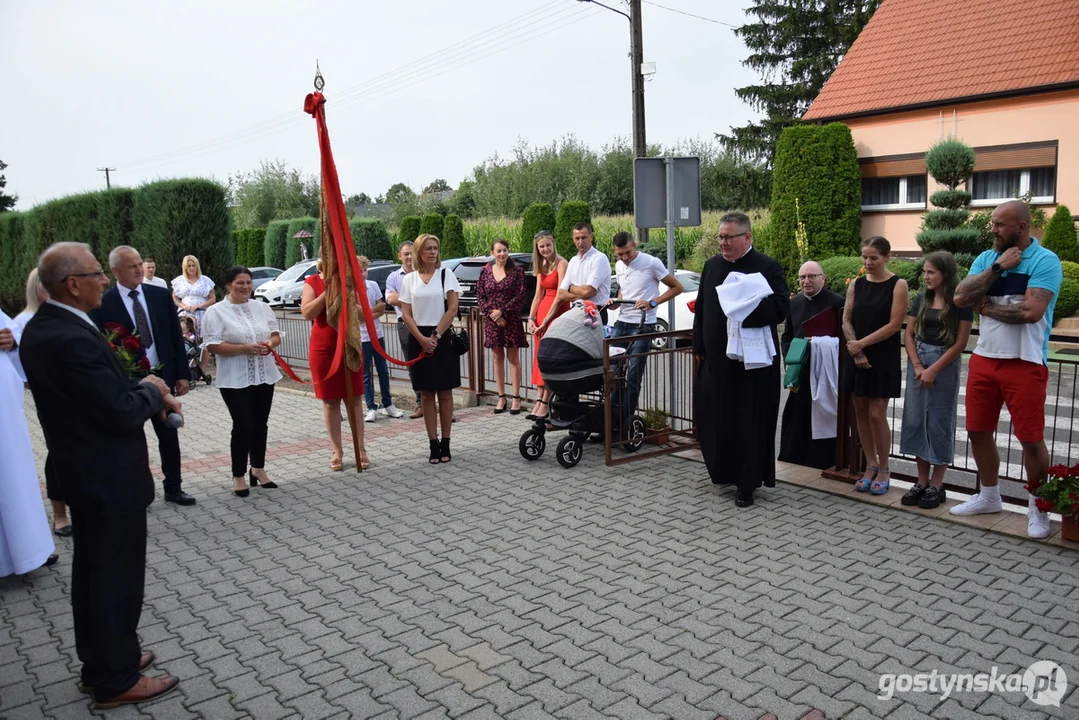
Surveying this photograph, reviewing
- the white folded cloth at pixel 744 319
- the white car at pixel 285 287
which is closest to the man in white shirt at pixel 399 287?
the white folded cloth at pixel 744 319

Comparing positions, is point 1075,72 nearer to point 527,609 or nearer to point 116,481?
point 527,609

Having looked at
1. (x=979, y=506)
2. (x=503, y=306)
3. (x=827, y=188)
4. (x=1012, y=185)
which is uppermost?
(x=827, y=188)

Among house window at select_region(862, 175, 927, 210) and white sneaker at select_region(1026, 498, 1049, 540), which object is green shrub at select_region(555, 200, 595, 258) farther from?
white sneaker at select_region(1026, 498, 1049, 540)

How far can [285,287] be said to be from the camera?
27.6 meters

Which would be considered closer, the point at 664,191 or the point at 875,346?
the point at 875,346

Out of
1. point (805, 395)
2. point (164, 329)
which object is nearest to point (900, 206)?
point (805, 395)

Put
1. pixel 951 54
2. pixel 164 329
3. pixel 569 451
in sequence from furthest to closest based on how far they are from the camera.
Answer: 1. pixel 951 54
2. pixel 569 451
3. pixel 164 329

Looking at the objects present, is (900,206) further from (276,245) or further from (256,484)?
(276,245)

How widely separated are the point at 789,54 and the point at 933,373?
117 ft

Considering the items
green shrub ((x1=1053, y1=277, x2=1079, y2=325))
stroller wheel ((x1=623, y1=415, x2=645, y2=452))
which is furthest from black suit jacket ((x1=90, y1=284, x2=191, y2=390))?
green shrub ((x1=1053, y1=277, x2=1079, y2=325))

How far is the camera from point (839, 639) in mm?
4121

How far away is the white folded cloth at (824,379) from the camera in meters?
6.48

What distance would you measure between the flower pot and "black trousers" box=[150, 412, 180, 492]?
13.6 feet

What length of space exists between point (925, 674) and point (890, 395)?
2.67 m
